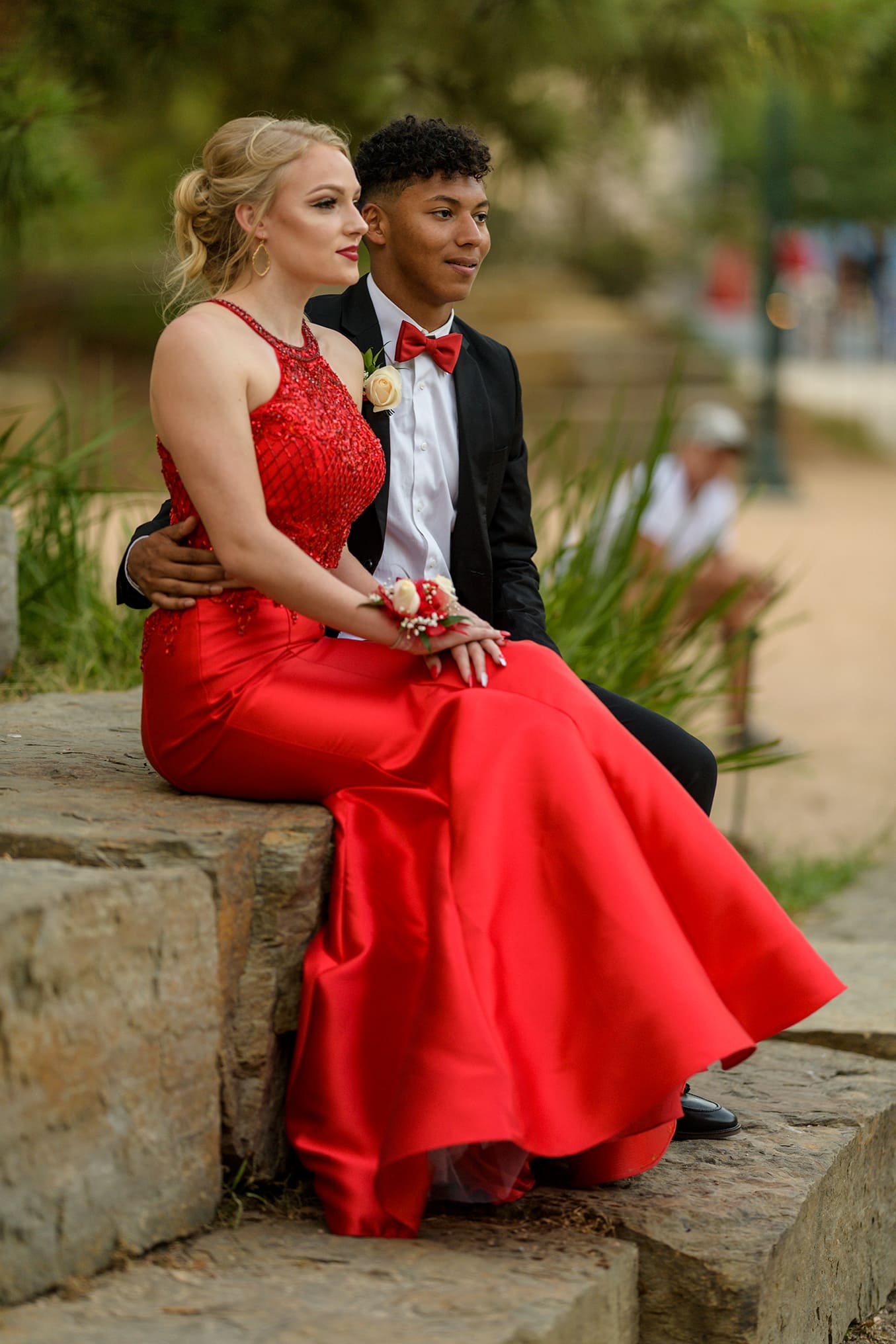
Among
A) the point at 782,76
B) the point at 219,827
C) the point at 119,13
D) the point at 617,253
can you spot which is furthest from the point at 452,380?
the point at 617,253

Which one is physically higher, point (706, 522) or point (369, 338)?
point (706, 522)

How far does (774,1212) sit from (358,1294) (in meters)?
0.73

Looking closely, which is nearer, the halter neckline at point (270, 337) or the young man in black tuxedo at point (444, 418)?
the halter neckline at point (270, 337)

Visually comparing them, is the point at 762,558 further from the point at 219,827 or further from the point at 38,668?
the point at 219,827

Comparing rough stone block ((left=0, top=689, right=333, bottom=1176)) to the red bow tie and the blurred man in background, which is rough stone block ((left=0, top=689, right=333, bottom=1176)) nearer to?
the red bow tie

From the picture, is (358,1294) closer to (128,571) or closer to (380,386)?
(128,571)

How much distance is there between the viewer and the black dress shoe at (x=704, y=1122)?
2.68m

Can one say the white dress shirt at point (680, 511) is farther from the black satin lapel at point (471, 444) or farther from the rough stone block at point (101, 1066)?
the rough stone block at point (101, 1066)

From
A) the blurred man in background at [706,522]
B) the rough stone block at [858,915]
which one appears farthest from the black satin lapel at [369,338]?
the blurred man in background at [706,522]

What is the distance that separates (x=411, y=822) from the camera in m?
2.32

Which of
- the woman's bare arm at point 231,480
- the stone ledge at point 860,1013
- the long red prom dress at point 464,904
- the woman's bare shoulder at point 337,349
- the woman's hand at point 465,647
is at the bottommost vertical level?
the stone ledge at point 860,1013

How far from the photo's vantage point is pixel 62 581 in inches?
180

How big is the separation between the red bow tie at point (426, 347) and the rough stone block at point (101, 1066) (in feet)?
3.81

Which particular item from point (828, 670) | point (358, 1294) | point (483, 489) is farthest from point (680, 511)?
point (358, 1294)
